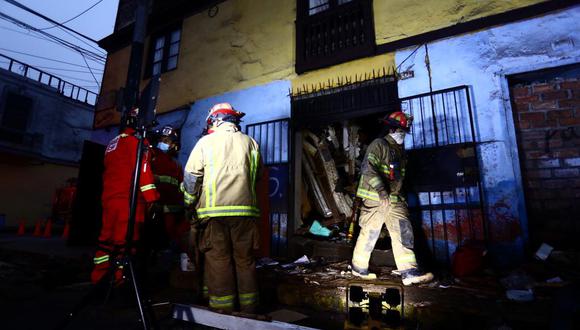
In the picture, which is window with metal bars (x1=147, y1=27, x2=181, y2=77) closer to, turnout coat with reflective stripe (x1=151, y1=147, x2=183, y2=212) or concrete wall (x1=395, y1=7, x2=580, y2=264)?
turnout coat with reflective stripe (x1=151, y1=147, x2=183, y2=212)

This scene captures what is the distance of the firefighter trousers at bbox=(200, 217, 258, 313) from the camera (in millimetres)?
2523

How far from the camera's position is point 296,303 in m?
3.17

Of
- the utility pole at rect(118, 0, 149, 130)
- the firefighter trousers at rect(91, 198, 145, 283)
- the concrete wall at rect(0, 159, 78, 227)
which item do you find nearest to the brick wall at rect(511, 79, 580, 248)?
the firefighter trousers at rect(91, 198, 145, 283)

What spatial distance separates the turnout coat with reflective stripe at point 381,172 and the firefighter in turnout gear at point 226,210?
1.52 m

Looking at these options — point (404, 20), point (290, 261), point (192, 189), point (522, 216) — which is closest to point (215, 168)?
point (192, 189)

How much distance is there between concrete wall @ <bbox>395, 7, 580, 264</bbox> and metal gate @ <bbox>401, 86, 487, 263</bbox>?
0.46 feet

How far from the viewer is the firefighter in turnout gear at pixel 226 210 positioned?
254 centimetres

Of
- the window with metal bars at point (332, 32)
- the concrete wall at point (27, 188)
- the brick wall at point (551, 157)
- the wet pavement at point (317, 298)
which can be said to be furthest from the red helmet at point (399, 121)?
the concrete wall at point (27, 188)

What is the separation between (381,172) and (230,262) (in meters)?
2.14

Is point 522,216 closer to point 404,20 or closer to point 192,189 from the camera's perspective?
point 404,20

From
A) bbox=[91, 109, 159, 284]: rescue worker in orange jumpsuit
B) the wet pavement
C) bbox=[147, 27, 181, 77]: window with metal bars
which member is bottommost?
the wet pavement

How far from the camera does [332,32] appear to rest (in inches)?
221

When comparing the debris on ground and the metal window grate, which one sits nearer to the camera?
the debris on ground

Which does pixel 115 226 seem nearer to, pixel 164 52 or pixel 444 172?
pixel 444 172
